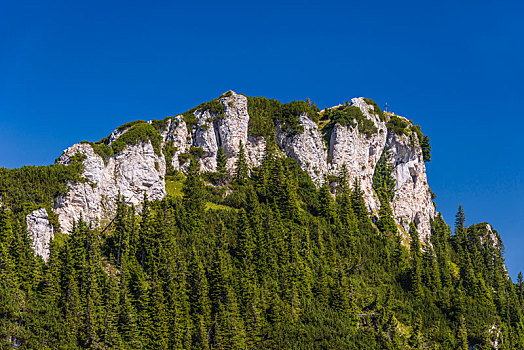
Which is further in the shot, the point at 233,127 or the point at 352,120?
the point at 352,120

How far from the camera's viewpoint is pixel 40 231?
84.0m

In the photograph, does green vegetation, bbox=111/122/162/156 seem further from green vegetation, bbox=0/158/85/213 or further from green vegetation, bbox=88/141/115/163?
green vegetation, bbox=0/158/85/213

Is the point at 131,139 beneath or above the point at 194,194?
above

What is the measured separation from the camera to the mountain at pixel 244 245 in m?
78.4

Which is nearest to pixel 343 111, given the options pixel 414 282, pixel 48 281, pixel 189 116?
pixel 189 116

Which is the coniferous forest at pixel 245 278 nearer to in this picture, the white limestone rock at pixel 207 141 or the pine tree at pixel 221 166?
the pine tree at pixel 221 166

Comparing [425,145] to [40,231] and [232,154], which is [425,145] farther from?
[40,231]

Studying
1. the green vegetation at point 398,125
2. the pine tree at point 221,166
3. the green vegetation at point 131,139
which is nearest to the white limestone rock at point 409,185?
the green vegetation at point 398,125

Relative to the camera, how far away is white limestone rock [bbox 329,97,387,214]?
14012cm

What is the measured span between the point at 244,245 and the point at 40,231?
34131 mm

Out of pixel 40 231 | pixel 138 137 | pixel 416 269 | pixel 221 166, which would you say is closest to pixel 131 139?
pixel 138 137

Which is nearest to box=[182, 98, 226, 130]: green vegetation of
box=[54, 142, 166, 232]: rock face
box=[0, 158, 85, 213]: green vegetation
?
box=[54, 142, 166, 232]: rock face

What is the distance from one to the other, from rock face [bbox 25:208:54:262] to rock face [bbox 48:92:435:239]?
14.2 feet

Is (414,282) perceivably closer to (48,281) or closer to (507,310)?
(507,310)
